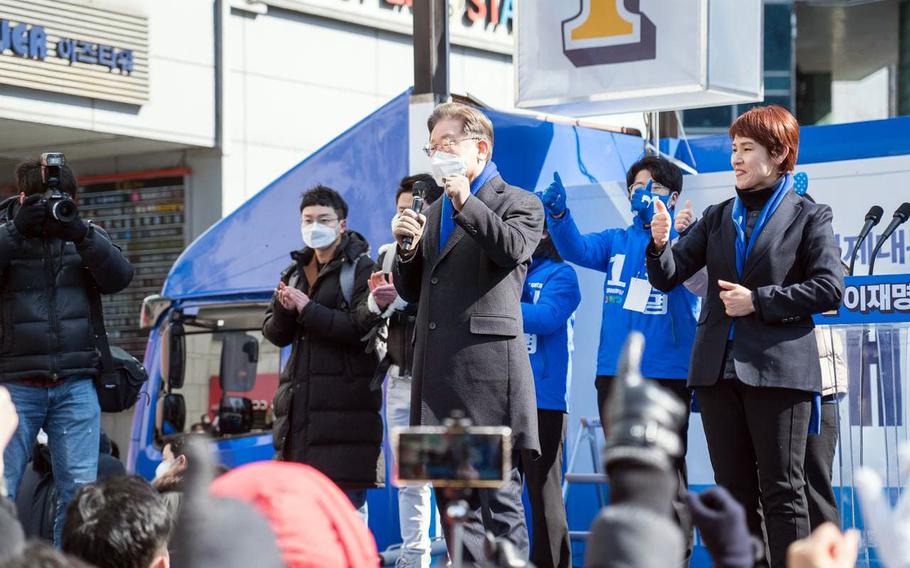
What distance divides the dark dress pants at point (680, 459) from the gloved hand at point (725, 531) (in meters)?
3.81

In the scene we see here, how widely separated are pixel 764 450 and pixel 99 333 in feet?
9.65

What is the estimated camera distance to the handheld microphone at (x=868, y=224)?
22.5 feet

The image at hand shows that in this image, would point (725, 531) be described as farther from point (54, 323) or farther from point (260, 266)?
point (260, 266)

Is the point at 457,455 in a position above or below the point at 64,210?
below

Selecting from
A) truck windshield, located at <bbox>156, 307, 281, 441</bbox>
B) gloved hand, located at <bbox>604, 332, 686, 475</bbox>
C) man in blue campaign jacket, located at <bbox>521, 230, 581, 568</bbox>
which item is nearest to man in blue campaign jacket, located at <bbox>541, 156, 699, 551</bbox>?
man in blue campaign jacket, located at <bbox>521, 230, 581, 568</bbox>

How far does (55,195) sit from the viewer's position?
6.33 meters

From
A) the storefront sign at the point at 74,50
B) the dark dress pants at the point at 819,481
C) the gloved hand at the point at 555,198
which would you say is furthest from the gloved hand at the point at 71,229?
the storefront sign at the point at 74,50

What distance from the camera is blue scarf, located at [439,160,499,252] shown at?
529 cm

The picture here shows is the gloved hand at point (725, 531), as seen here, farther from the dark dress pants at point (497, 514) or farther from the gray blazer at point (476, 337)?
the gray blazer at point (476, 337)

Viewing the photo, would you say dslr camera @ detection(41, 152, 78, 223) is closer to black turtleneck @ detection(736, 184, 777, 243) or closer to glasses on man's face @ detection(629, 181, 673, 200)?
glasses on man's face @ detection(629, 181, 673, 200)

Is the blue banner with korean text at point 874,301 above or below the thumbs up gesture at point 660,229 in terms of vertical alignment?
below

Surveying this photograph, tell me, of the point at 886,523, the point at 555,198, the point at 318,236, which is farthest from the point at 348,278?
the point at 886,523

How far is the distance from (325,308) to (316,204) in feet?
2.03

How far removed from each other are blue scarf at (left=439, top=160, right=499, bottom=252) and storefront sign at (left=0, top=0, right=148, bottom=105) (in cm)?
925
